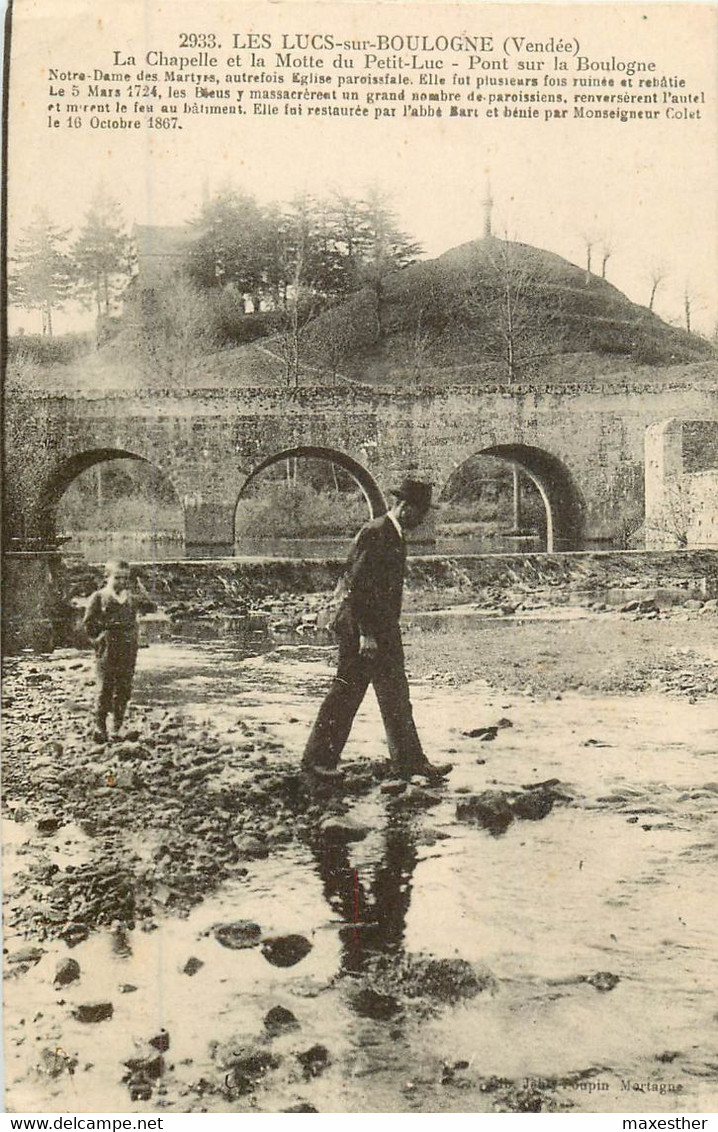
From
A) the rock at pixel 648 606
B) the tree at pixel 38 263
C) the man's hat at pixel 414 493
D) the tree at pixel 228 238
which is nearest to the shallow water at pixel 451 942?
the rock at pixel 648 606

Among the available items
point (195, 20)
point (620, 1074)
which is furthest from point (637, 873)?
point (195, 20)

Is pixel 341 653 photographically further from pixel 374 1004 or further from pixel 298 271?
pixel 298 271

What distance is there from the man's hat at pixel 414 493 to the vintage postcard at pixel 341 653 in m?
0.03

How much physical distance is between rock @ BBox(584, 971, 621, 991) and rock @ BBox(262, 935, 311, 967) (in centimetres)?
128

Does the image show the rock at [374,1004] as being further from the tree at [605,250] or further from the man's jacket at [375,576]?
the tree at [605,250]

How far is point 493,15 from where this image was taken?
174 inches

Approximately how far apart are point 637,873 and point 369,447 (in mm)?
2895

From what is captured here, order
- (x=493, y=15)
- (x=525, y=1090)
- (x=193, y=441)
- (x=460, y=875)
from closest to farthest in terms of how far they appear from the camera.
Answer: (x=525, y=1090) < (x=460, y=875) < (x=493, y=15) < (x=193, y=441)

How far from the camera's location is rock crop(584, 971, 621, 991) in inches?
157

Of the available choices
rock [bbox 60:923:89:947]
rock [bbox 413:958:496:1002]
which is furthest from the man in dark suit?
rock [bbox 60:923:89:947]

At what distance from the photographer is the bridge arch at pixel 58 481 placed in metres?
4.55

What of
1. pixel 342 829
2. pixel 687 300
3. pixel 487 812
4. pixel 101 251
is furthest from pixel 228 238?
pixel 487 812

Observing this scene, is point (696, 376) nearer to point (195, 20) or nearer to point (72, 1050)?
point (195, 20)

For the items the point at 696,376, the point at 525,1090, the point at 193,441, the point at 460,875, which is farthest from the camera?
the point at 193,441
